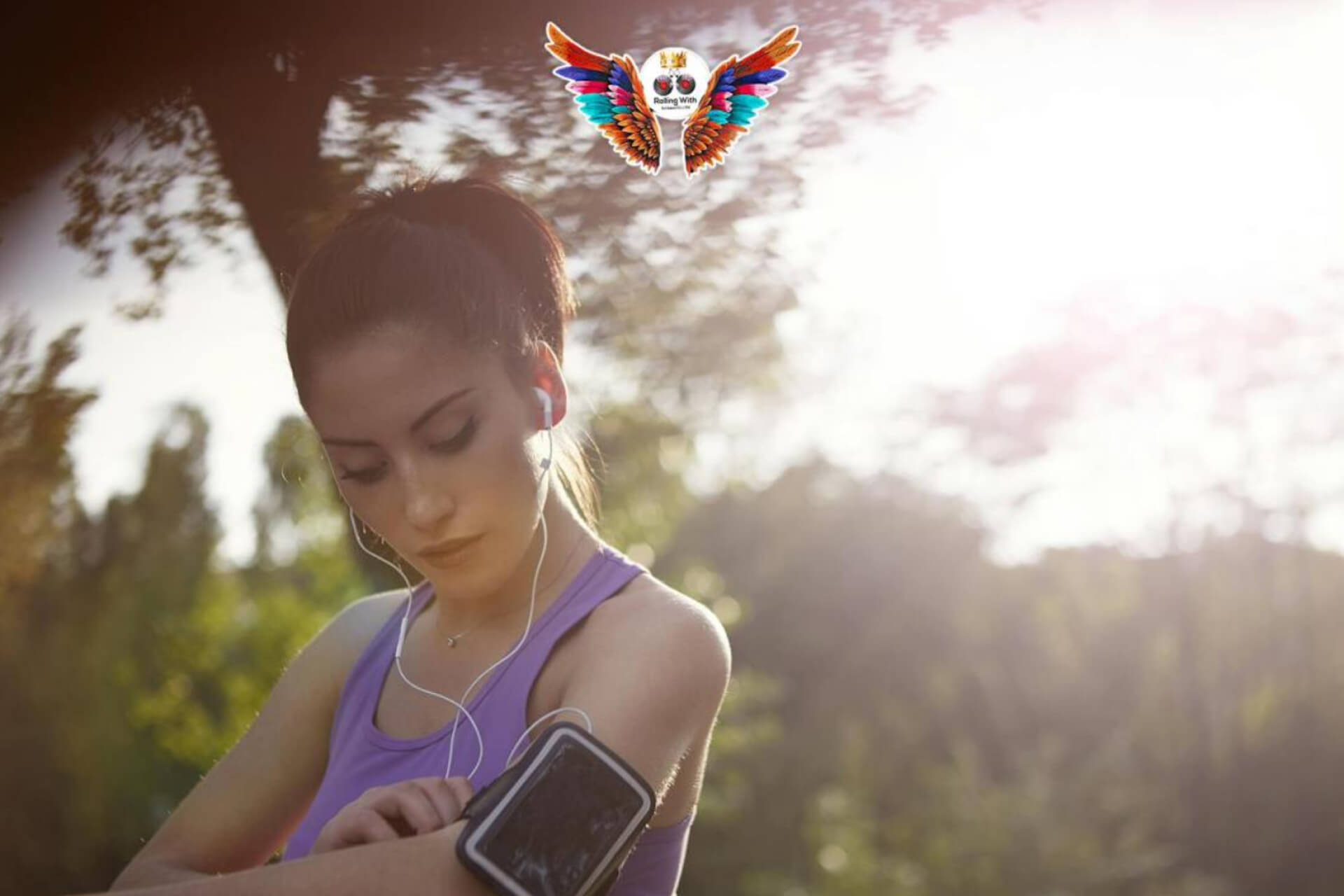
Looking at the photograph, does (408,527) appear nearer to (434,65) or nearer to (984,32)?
(434,65)

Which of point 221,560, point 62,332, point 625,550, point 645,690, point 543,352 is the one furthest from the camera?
point 221,560

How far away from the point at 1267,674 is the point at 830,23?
3092 mm

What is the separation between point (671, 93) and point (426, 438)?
0.43 meters

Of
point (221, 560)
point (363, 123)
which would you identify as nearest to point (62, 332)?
point (363, 123)

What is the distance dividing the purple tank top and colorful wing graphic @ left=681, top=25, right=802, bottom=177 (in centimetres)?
40

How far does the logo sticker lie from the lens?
45.5 inches

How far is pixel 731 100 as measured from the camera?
3.87 ft

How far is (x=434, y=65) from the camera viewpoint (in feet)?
3.97

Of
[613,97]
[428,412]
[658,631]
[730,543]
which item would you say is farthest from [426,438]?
[730,543]

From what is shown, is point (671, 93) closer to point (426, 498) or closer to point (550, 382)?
point (550, 382)

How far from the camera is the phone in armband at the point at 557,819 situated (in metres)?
0.76

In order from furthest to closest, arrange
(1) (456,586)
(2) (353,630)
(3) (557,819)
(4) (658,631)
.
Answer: (2) (353,630) → (1) (456,586) → (4) (658,631) → (3) (557,819)

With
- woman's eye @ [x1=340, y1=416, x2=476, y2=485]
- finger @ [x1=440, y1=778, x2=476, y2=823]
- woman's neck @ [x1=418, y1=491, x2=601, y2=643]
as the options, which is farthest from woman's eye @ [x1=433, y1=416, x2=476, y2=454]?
finger @ [x1=440, y1=778, x2=476, y2=823]

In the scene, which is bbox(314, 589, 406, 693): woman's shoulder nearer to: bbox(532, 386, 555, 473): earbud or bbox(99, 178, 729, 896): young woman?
bbox(99, 178, 729, 896): young woman
